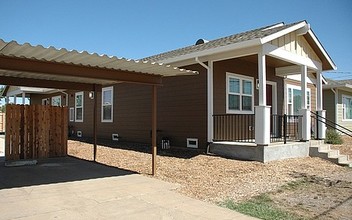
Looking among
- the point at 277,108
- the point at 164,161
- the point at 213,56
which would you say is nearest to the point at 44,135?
the point at 164,161

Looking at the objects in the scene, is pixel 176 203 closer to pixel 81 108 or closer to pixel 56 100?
pixel 81 108

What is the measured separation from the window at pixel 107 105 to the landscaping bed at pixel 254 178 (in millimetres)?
4704

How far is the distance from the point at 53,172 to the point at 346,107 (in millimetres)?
19156

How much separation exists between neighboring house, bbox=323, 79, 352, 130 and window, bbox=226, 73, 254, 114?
9.21 m

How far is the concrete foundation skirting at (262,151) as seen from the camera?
8453 millimetres

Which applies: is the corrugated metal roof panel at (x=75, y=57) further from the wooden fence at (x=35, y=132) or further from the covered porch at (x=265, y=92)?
the wooden fence at (x=35, y=132)

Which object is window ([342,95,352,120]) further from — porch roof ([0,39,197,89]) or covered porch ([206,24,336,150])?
porch roof ([0,39,197,89])

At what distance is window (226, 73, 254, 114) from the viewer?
35.2ft

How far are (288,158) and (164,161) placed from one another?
3.88 metres

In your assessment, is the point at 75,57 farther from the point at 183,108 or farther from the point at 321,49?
the point at 321,49

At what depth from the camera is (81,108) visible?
17922 millimetres

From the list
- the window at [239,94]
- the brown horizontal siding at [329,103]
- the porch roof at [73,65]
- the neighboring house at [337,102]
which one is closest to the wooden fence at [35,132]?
the porch roof at [73,65]

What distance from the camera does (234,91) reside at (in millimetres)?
10906

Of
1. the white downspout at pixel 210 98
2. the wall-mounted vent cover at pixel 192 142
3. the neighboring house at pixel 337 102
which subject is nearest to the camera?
the white downspout at pixel 210 98
